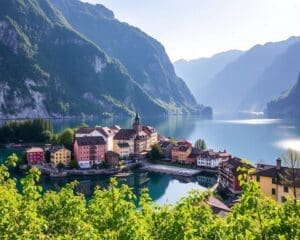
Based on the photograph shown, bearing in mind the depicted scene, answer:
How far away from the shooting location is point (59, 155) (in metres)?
97.9

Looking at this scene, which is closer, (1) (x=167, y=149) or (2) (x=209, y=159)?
(2) (x=209, y=159)

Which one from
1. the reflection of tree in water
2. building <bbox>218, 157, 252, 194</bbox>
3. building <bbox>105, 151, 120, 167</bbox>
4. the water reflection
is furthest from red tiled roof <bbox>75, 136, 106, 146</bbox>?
building <bbox>218, 157, 252, 194</bbox>

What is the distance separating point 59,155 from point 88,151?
700 centimetres

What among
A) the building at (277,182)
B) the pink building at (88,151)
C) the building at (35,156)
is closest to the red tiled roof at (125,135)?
the pink building at (88,151)

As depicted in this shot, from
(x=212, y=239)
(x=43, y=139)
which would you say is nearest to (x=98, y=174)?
(x=43, y=139)

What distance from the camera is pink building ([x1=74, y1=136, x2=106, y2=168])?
97.4 meters

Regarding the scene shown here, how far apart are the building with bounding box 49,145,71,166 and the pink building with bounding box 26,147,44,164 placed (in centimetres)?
255

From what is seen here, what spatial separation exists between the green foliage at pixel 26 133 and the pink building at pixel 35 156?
1264 inches

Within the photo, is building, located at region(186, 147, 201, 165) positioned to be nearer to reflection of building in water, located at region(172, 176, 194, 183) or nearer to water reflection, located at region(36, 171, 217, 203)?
water reflection, located at region(36, 171, 217, 203)

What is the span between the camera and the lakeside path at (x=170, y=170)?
9273 cm

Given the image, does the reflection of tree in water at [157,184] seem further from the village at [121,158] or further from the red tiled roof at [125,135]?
the red tiled roof at [125,135]

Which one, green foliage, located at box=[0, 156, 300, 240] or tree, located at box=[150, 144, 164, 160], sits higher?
green foliage, located at box=[0, 156, 300, 240]

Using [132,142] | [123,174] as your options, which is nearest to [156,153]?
[132,142]

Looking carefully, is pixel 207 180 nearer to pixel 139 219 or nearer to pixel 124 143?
pixel 124 143
